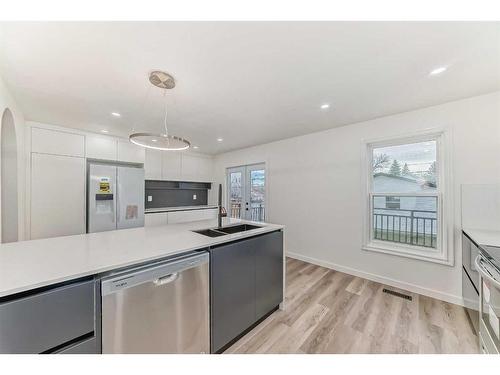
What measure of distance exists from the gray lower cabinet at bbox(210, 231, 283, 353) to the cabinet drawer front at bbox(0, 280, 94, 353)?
715 millimetres

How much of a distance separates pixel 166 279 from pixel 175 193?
391 centimetres

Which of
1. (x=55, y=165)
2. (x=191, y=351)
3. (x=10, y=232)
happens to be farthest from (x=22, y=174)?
(x=191, y=351)

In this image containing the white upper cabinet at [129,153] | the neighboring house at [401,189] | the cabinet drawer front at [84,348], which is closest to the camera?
the cabinet drawer front at [84,348]

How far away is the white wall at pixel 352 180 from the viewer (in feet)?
6.66

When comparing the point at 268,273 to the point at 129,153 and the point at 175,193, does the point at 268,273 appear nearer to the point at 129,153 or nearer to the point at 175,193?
the point at 129,153

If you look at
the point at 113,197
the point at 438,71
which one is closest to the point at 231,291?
the point at 438,71

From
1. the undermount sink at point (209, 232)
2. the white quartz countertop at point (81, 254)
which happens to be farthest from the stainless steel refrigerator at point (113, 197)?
the undermount sink at point (209, 232)

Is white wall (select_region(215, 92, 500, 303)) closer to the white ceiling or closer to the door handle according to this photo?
the white ceiling

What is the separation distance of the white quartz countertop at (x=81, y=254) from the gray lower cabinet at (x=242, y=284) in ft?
0.45

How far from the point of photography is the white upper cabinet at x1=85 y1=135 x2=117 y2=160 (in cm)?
315

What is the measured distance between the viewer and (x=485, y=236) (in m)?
1.71

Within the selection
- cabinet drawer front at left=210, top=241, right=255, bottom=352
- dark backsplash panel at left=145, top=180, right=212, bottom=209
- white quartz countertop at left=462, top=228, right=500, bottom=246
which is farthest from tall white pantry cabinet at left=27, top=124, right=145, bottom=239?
white quartz countertop at left=462, top=228, right=500, bottom=246

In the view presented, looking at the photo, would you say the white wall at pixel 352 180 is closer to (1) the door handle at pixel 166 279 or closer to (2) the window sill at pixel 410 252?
(2) the window sill at pixel 410 252

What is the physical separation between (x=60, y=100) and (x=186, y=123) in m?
1.40
